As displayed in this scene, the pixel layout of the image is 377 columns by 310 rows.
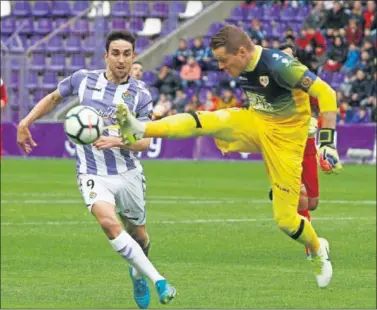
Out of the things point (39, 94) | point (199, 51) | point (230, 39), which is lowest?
point (39, 94)

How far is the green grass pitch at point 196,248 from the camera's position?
1264cm

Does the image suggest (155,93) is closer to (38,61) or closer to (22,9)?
(38,61)

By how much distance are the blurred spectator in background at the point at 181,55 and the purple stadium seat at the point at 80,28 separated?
13.2 feet

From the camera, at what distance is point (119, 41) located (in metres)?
11.4

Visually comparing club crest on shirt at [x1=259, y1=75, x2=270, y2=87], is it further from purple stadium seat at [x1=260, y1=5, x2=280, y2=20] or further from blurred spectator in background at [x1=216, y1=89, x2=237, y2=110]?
purple stadium seat at [x1=260, y1=5, x2=280, y2=20]

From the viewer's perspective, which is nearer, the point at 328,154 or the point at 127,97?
the point at 328,154

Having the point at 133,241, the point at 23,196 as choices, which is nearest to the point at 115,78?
the point at 133,241

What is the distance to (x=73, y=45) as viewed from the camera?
40656mm

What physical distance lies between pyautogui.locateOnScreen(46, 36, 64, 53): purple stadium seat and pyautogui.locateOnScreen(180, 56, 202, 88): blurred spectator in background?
526 centimetres

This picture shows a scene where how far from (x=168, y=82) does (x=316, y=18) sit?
187 inches

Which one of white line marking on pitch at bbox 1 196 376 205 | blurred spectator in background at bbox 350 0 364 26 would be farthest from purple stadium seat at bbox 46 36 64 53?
white line marking on pitch at bbox 1 196 376 205

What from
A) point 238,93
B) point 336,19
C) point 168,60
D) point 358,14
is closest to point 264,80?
point 358,14

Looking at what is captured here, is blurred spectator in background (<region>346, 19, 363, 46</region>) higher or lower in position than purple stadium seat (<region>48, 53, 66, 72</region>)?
higher

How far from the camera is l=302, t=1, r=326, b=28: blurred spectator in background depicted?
36719mm
